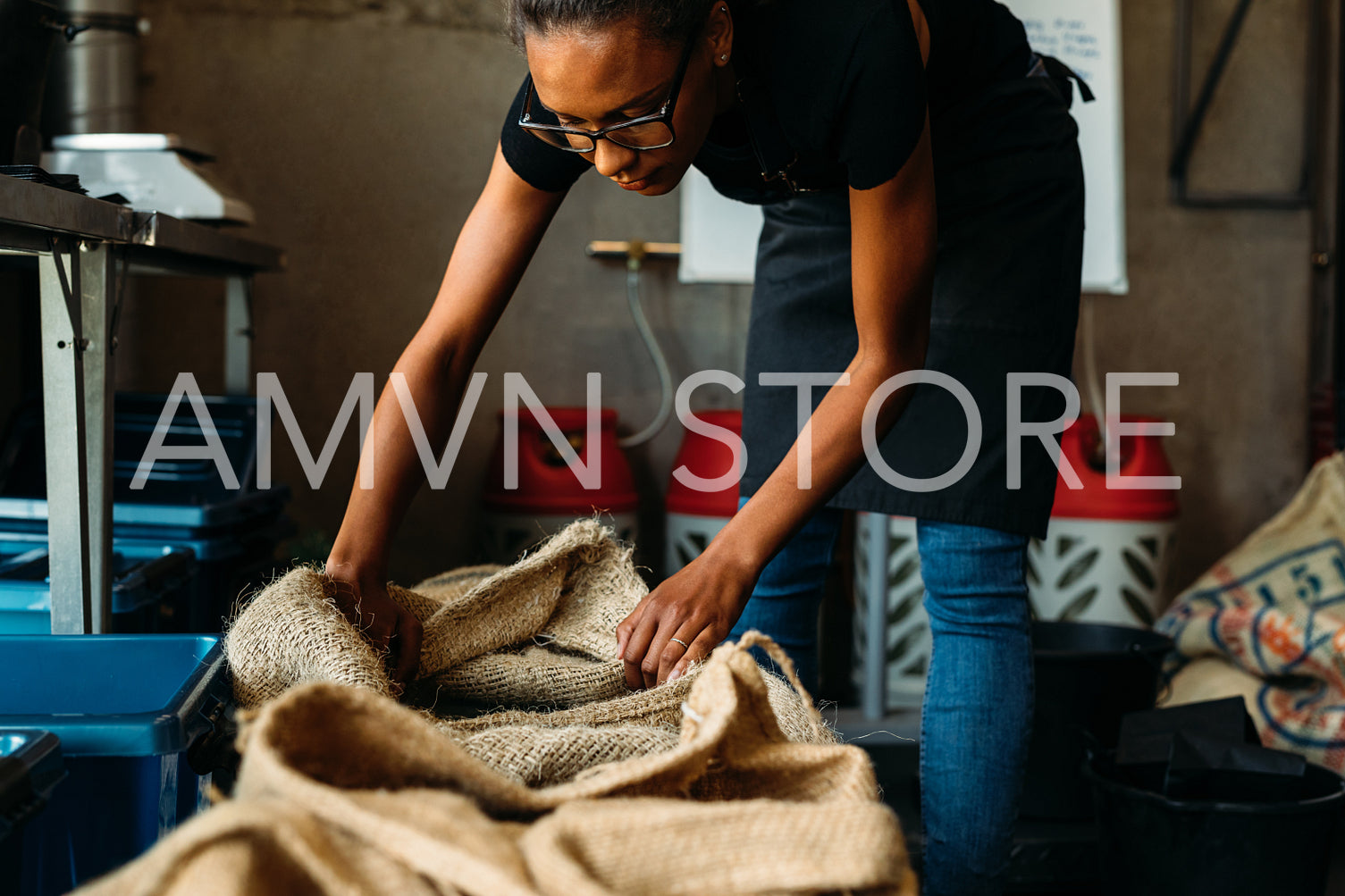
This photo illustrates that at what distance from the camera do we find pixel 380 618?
0.84 m

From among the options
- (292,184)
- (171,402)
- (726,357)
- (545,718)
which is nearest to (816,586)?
(545,718)

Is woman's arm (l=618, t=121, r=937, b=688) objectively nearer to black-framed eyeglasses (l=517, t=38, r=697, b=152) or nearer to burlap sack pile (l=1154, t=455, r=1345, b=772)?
black-framed eyeglasses (l=517, t=38, r=697, b=152)

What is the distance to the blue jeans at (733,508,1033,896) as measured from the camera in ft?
3.48

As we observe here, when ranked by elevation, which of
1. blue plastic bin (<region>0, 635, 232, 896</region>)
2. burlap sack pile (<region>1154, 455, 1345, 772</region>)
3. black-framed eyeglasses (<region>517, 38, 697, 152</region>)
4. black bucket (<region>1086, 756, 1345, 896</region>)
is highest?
black-framed eyeglasses (<region>517, 38, 697, 152</region>)

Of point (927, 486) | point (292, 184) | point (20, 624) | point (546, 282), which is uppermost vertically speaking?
point (292, 184)

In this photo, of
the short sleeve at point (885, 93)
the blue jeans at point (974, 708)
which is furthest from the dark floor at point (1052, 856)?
the short sleeve at point (885, 93)

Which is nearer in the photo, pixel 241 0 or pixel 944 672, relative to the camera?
A: pixel 944 672

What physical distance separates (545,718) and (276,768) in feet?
0.99

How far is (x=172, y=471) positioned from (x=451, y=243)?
3.34ft

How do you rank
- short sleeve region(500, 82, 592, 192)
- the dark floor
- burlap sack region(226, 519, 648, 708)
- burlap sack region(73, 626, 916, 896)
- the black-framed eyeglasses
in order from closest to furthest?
burlap sack region(73, 626, 916, 896) → burlap sack region(226, 519, 648, 708) → the black-framed eyeglasses → short sleeve region(500, 82, 592, 192) → the dark floor

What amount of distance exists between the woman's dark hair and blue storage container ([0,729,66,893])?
0.55 m

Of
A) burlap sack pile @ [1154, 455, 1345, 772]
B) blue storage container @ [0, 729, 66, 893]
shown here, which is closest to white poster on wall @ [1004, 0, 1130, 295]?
burlap sack pile @ [1154, 455, 1345, 772]

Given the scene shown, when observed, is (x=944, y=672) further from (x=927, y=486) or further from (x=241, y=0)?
(x=241, y=0)

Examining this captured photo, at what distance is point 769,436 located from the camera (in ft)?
4.08
